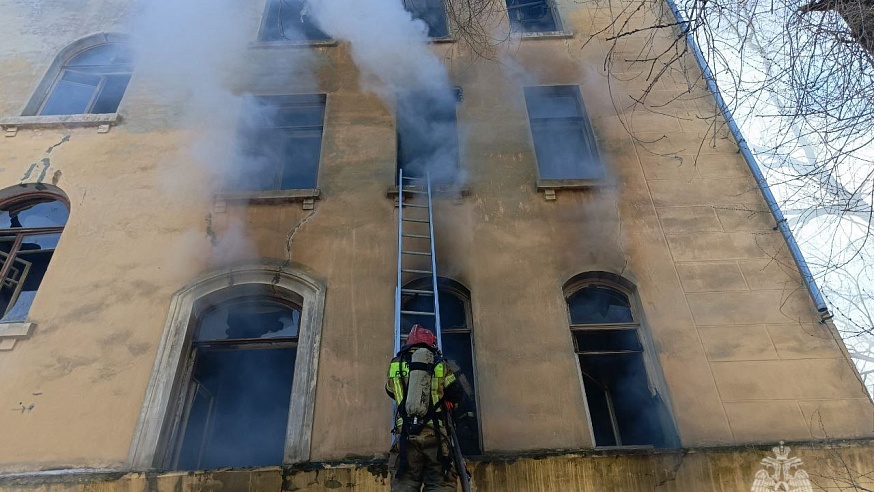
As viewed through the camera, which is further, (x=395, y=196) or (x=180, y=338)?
(x=395, y=196)

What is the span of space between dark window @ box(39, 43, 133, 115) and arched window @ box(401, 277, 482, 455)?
243 inches

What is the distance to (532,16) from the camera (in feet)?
33.1

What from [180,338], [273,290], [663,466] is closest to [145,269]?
[180,338]

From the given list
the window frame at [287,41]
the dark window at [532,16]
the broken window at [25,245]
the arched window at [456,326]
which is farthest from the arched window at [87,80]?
the dark window at [532,16]

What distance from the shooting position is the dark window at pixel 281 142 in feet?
25.3

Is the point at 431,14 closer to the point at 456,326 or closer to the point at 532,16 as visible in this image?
the point at 532,16

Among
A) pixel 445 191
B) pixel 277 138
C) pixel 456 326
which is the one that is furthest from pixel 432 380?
pixel 277 138

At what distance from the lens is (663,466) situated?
4910 mm

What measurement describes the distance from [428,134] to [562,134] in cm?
201

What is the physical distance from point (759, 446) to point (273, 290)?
516 cm

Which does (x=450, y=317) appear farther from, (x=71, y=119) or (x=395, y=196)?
(x=71, y=119)

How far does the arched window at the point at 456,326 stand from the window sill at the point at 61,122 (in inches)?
207

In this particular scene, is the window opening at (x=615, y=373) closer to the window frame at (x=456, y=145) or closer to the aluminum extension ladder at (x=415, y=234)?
the aluminum extension ladder at (x=415, y=234)

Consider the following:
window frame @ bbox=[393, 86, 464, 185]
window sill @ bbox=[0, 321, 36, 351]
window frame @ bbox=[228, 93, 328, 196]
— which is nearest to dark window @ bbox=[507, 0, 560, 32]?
window frame @ bbox=[393, 86, 464, 185]
